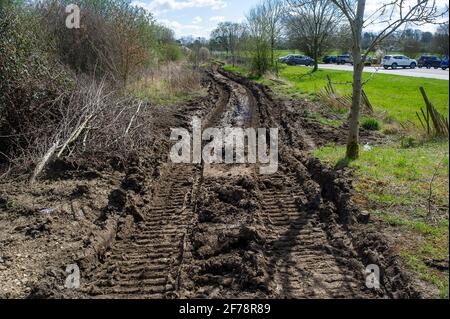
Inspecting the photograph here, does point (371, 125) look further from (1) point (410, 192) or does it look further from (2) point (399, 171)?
(1) point (410, 192)

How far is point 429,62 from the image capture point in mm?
38562

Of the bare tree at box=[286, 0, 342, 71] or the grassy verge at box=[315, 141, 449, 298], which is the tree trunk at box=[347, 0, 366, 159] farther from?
the bare tree at box=[286, 0, 342, 71]

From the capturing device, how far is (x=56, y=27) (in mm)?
15914

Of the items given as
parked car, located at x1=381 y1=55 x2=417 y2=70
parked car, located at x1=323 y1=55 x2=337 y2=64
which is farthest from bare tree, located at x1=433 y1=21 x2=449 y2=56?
parked car, located at x1=323 y1=55 x2=337 y2=64

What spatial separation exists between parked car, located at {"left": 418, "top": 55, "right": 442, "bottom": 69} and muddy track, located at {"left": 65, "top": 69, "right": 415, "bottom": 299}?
35.3 meters

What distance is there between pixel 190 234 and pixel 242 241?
871mm

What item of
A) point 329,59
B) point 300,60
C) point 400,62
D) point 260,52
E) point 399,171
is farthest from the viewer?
point 329,59

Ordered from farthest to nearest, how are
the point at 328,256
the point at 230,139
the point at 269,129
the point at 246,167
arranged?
the point at 269,129
the point at 230,139
the point at 246,167
the point at 328,256

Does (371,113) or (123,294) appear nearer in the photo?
(123,294)

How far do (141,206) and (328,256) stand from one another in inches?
136

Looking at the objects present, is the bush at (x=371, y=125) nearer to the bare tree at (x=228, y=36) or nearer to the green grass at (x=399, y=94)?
the green grass at (x=399, y=94)

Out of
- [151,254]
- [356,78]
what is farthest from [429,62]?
[151,254]

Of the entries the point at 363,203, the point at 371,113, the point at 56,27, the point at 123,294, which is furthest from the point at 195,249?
the point at 56,27

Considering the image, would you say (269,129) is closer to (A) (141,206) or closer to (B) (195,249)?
(A) (141,206)
